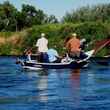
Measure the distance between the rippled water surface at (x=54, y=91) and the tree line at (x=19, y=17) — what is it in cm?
5743

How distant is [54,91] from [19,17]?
70.0 meters

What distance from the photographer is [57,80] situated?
110 ft

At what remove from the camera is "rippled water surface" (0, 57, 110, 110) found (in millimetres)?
22891

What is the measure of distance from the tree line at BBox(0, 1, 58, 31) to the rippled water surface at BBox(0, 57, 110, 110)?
188 ft

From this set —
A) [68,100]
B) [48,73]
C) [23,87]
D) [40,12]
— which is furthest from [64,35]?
[68,100]

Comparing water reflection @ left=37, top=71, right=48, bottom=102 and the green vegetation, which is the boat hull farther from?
the green vegetation

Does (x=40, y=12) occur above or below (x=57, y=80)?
above

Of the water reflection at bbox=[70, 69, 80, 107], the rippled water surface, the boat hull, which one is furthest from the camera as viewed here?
the boat hull

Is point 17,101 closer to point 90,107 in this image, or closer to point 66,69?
point 90,107

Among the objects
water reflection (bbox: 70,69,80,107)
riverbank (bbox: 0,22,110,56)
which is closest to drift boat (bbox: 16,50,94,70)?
water reflection (bbox: 70,69,80,107)

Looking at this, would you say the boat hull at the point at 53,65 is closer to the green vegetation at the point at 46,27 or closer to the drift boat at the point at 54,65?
the drift boat at the point at 54,65

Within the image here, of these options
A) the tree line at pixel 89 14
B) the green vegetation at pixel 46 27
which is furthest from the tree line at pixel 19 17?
the tree line at pixel 89 14

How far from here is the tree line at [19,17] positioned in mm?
95688

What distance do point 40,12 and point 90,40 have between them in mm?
33312
